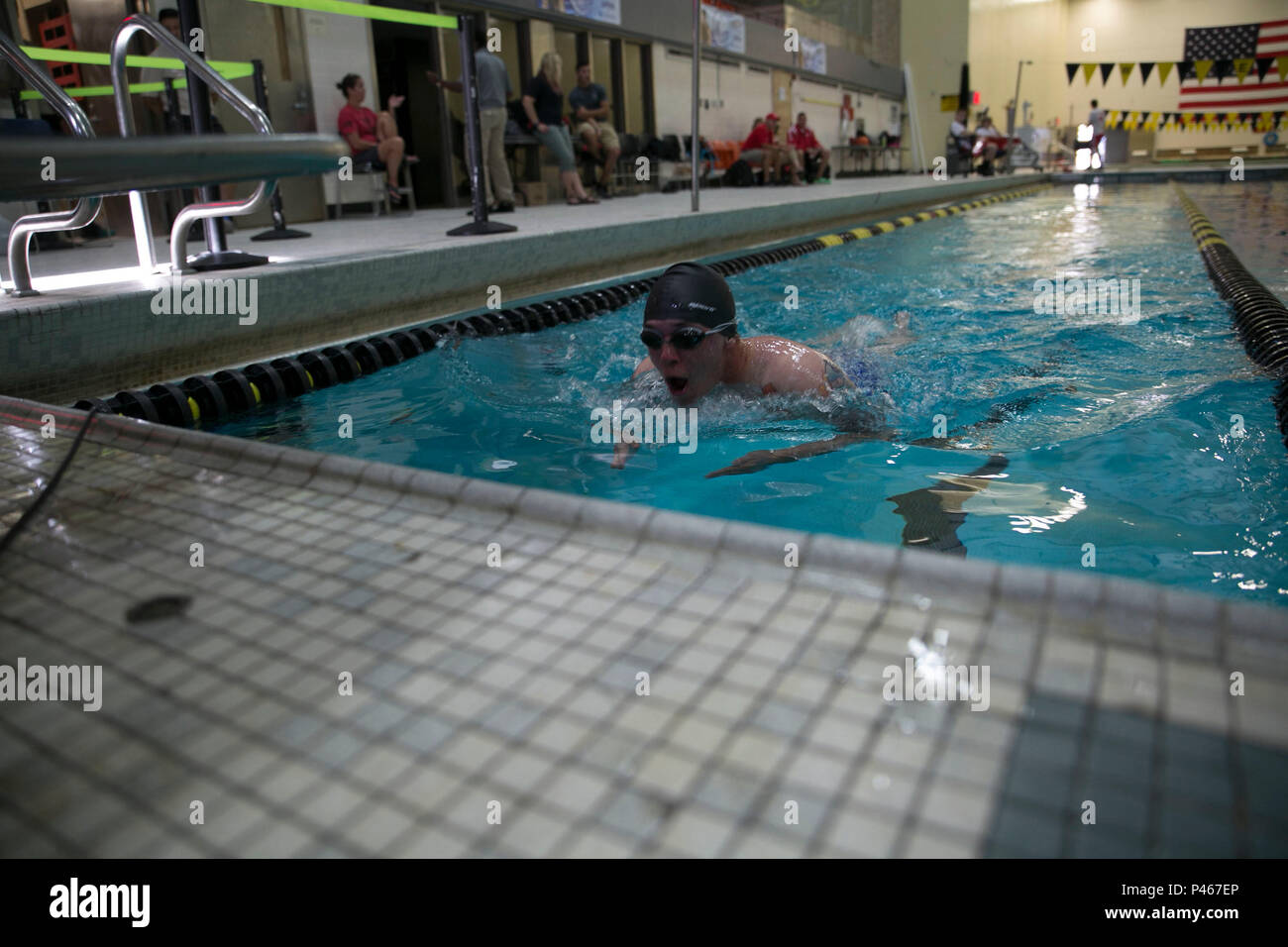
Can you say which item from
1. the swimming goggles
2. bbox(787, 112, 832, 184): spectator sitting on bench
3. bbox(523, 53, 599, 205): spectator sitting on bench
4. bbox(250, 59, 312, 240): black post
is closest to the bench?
bbox(523, 53, 599, 205): spectator sitting on bench

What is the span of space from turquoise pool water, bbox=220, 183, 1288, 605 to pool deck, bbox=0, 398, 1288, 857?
1.40 metres

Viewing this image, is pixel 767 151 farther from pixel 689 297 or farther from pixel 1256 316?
pixel 689 297

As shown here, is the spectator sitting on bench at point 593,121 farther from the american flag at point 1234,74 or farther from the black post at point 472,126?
the american flag at point 1234,74

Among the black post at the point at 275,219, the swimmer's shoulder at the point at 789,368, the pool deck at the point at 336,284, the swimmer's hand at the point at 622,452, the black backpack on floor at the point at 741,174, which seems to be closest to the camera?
the swimmer's hand at the point at 622,452

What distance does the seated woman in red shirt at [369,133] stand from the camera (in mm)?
8445

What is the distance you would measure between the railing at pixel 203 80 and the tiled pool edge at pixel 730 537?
7.25 feet

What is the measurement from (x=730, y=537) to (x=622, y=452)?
182 centimetres

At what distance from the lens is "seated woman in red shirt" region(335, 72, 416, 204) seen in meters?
8.45

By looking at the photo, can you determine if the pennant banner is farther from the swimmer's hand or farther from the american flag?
the swimmer's hand

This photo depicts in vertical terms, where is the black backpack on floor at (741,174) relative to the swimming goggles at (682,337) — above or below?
above

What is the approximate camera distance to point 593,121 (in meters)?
11.6

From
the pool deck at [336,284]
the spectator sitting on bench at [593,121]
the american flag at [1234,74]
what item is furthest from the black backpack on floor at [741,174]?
the american flag at [1234,74]
